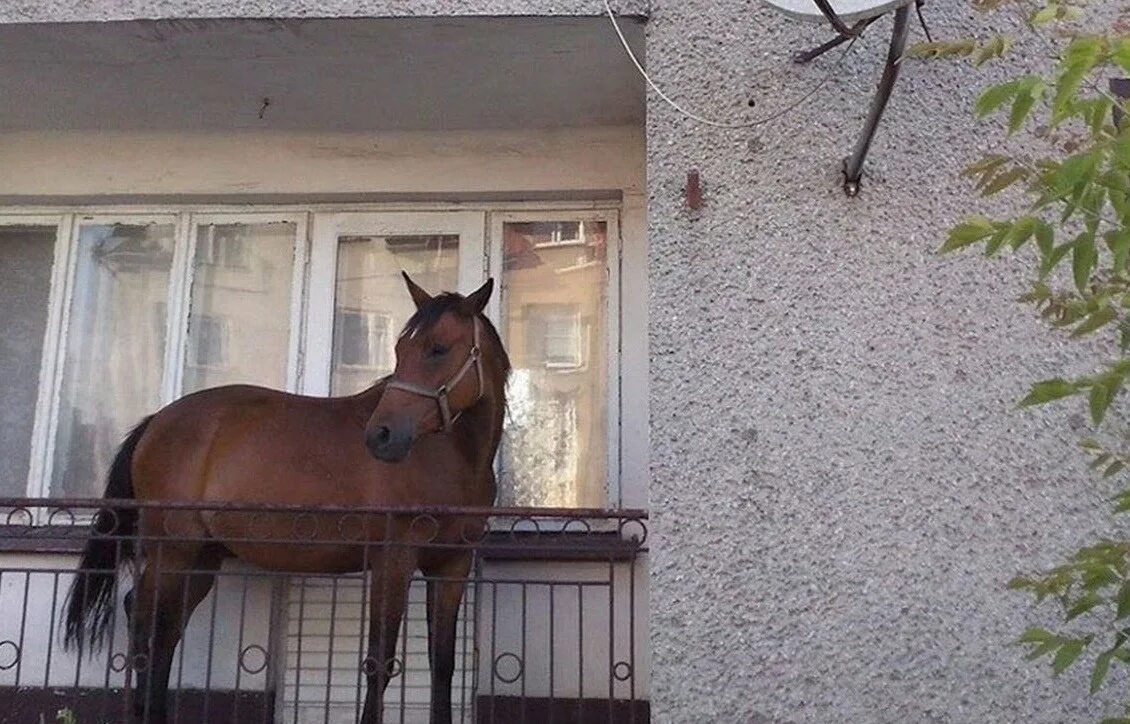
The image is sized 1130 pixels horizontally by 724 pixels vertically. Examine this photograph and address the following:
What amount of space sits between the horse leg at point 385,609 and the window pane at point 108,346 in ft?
6.14

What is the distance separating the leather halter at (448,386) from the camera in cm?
414

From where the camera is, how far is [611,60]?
14.5 feet

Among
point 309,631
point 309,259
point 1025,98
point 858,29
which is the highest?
point 858,29

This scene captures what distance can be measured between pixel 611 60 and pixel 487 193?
3.74ft

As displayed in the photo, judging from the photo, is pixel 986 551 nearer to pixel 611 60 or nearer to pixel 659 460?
pixel 659 460

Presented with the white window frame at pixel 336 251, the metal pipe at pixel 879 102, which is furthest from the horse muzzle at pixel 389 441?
the metal pipe at pixel 879 102

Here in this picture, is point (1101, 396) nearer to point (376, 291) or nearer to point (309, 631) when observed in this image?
point (309, 631)

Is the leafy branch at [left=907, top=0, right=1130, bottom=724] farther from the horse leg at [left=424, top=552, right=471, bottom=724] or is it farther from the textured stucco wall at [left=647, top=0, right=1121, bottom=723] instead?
the horse leg at [left=424, top=552, right=471, bottom=724]

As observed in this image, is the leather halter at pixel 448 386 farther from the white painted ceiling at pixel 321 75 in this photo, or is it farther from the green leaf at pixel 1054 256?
the green leaf at pixel 1054 256

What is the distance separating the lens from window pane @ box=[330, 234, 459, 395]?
5395 mm

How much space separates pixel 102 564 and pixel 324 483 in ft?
3.44

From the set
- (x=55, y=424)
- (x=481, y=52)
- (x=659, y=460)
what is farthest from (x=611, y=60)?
(x=55, y=424)

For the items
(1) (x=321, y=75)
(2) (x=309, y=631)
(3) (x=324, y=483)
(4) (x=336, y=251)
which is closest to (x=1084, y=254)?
(3) (x=324, y=483)

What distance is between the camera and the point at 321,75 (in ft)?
15.3
